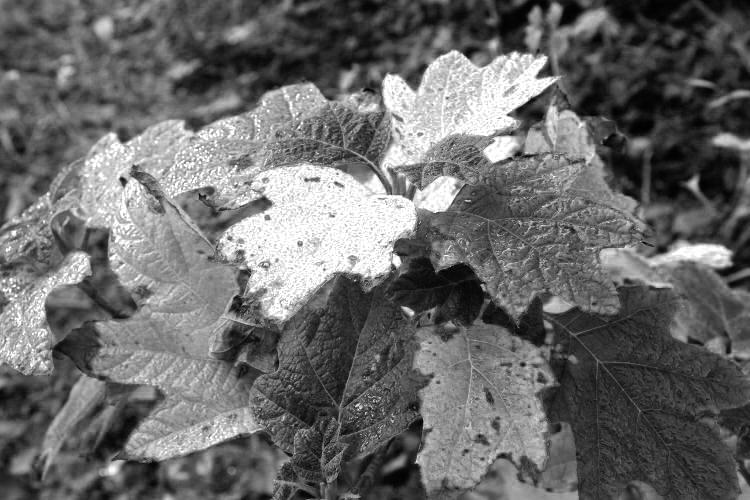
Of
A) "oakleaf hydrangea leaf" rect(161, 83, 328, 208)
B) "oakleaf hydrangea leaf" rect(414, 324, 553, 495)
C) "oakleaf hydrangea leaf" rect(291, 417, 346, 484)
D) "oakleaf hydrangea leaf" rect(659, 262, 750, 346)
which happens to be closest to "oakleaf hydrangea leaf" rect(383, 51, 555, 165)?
"oakleaf hydrangea leaf" rect(161, 83, 328, 208)

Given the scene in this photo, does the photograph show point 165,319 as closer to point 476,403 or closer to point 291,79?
point 476,403

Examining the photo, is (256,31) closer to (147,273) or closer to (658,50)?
(658,50)

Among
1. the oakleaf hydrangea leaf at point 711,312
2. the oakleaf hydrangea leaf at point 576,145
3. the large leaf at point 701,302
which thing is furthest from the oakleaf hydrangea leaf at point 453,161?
the oakleaf hydrangea leaf at point 711,312

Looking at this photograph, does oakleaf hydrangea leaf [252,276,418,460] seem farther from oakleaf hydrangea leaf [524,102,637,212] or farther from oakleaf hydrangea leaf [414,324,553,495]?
oakleaf hydrangea leaf [524,102,637,212]

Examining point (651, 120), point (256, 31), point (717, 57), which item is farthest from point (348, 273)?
point (256, 31)

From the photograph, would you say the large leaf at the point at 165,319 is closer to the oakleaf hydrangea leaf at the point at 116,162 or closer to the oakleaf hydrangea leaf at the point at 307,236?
the oakleaf hydrangea leaf at the point at 116,162

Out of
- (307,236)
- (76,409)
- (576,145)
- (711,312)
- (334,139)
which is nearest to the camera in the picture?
(307,236)

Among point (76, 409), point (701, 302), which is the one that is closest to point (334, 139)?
point (76, 409)
